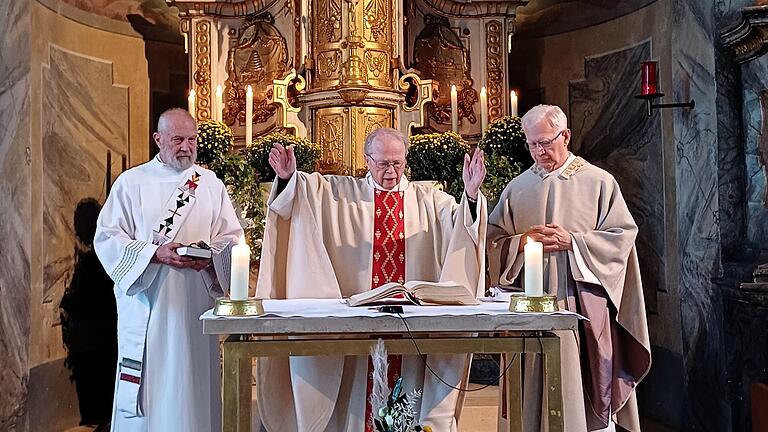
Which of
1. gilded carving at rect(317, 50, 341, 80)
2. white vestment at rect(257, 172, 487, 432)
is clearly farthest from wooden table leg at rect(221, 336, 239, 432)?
gilded carving at rect(317, 50, 341, 80)

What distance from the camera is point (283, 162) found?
12.9ft

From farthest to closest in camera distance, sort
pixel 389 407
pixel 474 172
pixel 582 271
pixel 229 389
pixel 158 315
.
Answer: pixel 158 315
pixel 582 271
pixel 474 172
pixel 229 389
pixel 389 407

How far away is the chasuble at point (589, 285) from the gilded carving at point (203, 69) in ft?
10.8

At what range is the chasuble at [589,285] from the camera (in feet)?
13.1

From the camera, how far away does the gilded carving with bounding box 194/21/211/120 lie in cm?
681

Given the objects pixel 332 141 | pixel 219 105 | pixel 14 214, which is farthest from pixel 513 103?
pixel 14 214

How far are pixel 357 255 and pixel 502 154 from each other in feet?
7.13

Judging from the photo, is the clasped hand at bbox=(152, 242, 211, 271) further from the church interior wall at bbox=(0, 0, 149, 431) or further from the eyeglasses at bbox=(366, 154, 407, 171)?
the church interior wall at bbox=(0, 0, 149, 431)

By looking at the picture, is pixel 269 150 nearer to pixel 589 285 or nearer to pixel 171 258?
pixel 171 258

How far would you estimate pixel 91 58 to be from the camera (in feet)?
21.8

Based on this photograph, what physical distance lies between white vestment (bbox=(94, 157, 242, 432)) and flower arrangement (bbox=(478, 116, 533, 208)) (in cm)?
195

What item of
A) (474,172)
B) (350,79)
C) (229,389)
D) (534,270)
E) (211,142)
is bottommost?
(229,389)

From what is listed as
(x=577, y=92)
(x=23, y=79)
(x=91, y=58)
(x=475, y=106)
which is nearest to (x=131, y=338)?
(x=23, y=79)

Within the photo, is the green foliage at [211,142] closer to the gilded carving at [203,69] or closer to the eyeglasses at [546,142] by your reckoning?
the gilded carving at [203,69]
